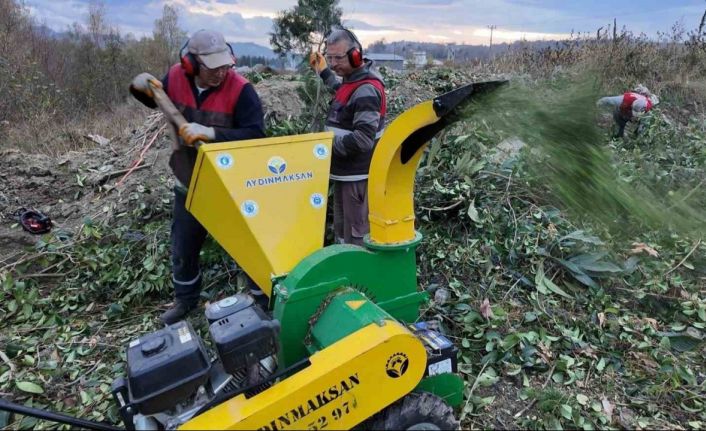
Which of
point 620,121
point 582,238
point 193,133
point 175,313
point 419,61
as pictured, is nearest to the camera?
point 193,133

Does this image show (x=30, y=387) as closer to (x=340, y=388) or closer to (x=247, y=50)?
(x=340, y=388)

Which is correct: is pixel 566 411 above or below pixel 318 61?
below

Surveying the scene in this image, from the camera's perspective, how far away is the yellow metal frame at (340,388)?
1835 mm

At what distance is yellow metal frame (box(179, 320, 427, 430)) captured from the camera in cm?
183

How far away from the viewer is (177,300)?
Result: 3629 mm

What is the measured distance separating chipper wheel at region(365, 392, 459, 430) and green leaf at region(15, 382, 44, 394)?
6.79 ft

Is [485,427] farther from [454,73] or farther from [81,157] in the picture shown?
[454,73]

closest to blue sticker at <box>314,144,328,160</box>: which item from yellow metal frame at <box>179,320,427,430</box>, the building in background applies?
yellow metal frame at <box>179,320,427,430</box>

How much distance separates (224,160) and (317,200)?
0.56 meters

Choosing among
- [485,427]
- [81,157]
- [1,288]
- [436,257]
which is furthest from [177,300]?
[81,157]

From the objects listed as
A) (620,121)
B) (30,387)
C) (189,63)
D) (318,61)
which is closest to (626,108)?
(620,121)

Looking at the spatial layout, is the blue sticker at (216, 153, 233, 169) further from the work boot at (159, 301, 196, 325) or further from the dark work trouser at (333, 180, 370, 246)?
the work boot at (159, 301, 196, 325)

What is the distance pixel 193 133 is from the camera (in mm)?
2840

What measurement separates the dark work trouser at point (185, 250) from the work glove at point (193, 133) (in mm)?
558
